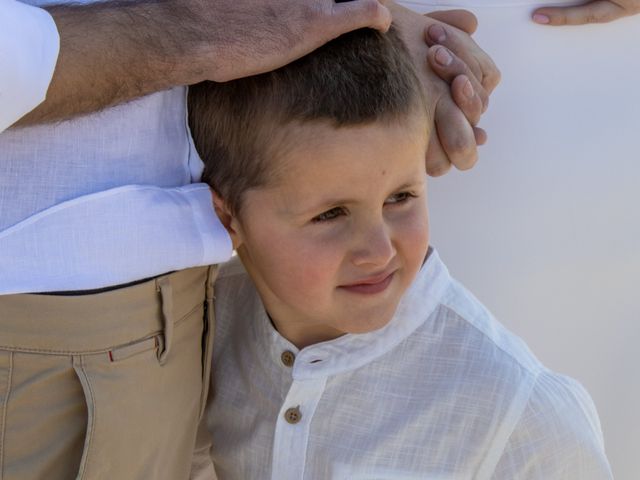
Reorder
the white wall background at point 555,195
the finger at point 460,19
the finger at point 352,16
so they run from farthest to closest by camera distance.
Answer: the white wall background at point 555,195, the finger at point 460,19, the finger at point 352,16

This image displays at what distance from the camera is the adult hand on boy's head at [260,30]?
1391 mm

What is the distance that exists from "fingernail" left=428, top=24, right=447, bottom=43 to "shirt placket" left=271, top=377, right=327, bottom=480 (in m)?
0.62

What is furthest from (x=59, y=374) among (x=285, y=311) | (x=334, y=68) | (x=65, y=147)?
(x=334, y=68)

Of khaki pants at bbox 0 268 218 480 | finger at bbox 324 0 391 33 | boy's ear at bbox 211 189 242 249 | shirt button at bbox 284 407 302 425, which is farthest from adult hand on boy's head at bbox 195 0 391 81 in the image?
shirt button at bbox 284 407 302 425

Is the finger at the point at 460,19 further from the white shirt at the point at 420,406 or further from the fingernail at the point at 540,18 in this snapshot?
the white shirt at the point at 420,406

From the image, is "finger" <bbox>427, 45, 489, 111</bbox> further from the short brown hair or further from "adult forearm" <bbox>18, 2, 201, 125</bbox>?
"adult forearm" <bbox>18, 2, 201, 125</bbox>

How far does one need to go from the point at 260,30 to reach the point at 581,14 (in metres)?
0.84

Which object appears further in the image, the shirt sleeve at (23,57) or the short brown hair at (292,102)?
the short brown hair at (292,102)

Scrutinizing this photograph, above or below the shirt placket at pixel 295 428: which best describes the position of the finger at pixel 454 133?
above

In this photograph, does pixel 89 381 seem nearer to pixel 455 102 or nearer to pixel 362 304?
pixel 362 304

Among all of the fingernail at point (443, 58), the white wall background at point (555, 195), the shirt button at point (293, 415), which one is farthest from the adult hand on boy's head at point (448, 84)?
the shirt button at point (293, 415)

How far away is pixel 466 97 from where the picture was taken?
1.67m

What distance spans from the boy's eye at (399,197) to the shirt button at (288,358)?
0.33m

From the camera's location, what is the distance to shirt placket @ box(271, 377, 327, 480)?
161 cm
